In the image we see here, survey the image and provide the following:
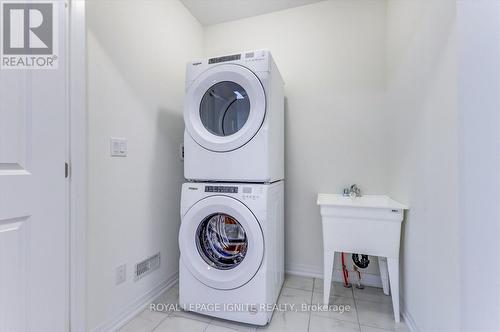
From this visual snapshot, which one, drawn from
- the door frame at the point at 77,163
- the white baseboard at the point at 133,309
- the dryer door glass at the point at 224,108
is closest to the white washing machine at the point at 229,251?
the white baseboard at the point at 133,309

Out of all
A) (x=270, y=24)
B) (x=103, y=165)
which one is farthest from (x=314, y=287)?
(x=270, y=24)

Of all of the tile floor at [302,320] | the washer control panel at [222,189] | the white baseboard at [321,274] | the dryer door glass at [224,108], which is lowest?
the tile floor at [302,320]

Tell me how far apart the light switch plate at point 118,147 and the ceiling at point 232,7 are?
1.43 meters

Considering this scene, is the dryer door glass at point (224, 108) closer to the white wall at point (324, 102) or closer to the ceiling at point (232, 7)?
the white wall at point (324, 102)

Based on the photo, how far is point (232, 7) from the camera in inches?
82.7

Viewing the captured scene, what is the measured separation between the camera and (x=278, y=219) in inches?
68.7

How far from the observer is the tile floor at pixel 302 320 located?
55.2 inches

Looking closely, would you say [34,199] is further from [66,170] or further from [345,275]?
[345,275]

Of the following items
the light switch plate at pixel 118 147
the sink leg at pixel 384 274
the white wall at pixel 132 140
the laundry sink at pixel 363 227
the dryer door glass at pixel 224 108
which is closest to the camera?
the white wall at pixel 132 140

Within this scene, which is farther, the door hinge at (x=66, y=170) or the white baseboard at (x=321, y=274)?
the white baseboard at (x=321, y=274)

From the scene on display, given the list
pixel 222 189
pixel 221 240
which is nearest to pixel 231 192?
pixel 222 189

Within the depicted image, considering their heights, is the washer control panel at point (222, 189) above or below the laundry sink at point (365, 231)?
above

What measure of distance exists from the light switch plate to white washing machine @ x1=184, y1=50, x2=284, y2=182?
1.26 ft

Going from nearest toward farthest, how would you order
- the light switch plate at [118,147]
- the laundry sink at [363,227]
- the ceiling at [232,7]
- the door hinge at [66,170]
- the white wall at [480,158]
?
the white wall at [480,158] < the door hinge at [66,170] < the light switch plate at [118,147] < the laundry sink at [363,227] < the ceiling at [232,7]
